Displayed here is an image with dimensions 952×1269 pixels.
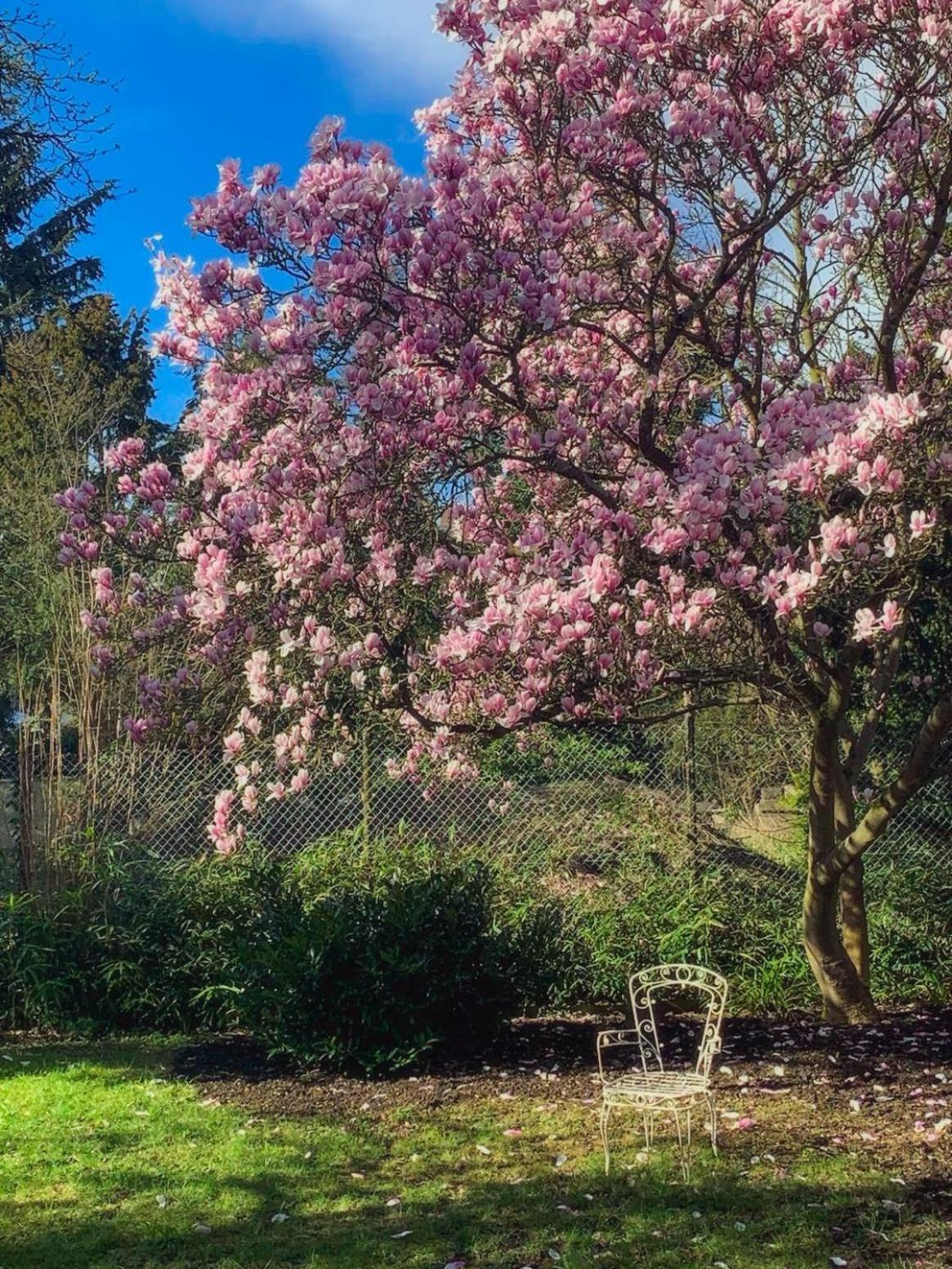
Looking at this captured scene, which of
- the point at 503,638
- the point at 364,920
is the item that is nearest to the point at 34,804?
the point at 364,920

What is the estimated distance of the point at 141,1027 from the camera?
7117 millimetres

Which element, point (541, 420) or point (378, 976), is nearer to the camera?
point (541, 420)

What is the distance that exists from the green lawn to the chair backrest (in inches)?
13.9

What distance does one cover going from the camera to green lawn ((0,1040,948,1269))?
146 inches

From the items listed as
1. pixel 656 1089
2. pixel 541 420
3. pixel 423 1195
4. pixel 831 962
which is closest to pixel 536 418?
pixel 541 420

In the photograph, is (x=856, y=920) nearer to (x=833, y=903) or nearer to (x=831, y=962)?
(x=831, y=962)

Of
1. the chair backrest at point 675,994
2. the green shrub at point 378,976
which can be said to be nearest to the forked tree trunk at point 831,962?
the chair backrest at point 675,994

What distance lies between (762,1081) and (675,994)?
1.59m

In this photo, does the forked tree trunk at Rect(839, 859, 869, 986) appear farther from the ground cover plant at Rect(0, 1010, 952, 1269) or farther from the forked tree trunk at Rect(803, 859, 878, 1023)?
the ground cover plant at Rect(0, 1010, 952, 1269)

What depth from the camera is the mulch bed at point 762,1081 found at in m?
4.68

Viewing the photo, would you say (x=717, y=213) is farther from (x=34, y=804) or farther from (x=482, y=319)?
(x=34, y=804)

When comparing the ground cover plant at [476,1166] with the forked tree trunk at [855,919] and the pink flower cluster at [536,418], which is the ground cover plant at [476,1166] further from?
the pink flower cluster at [536,418]

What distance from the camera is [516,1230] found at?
387 centimetres

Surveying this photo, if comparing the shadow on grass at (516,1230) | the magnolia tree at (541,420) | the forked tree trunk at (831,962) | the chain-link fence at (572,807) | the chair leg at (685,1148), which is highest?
the magnolia tree at (541,420)
